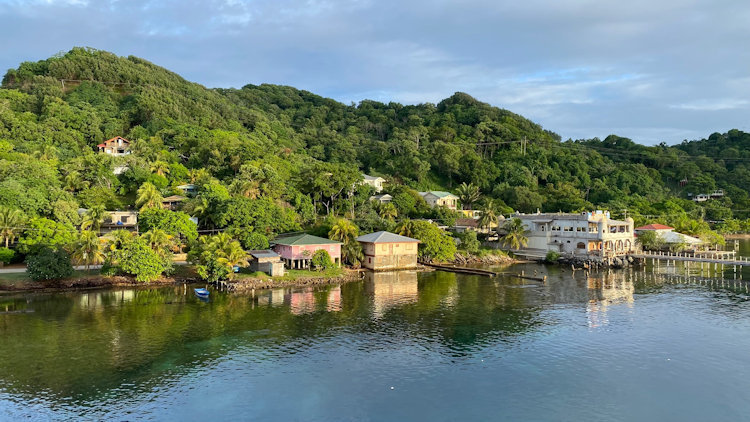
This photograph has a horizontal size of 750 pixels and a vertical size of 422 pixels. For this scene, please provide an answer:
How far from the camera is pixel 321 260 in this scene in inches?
1991

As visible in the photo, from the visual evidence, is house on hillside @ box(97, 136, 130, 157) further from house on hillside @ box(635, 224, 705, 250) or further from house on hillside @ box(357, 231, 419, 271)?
house on hillside @ box(635, 224, 705, 250)

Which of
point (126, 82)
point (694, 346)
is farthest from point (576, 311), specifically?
point (126, 82)

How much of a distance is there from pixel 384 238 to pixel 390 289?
11345 millimetres

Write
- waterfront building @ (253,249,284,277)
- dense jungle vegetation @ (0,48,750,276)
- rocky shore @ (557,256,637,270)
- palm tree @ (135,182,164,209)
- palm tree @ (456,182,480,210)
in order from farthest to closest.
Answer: palm tree @ (456,182,480,210) → dense jungle vegetation @ (0,48,750,276) → rocky shore @ (557,256,637,270) → palm tree @ (135,182,164,209) → waterfront building @ (253,249,284,277)

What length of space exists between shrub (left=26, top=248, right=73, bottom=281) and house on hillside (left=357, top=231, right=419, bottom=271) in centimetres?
2913

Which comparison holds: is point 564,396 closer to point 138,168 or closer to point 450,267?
point 450,267

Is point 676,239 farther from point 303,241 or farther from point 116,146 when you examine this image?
point 116,146

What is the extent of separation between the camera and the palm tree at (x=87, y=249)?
4416 centimetres

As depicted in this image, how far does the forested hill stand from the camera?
6600 centimetres

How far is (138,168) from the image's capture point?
224 feet

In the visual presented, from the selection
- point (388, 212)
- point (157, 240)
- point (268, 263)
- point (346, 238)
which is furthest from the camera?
point (388, 212)

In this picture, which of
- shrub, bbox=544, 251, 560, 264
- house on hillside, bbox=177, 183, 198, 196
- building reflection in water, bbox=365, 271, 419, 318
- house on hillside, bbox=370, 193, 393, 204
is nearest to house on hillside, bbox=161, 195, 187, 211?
house on hillside, bbox=177, 183, 198, 196

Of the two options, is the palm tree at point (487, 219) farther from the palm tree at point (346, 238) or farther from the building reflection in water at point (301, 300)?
the building reflection in water at point (301, 300)

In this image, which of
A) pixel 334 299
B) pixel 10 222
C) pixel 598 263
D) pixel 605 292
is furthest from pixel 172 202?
pixel 598 263
